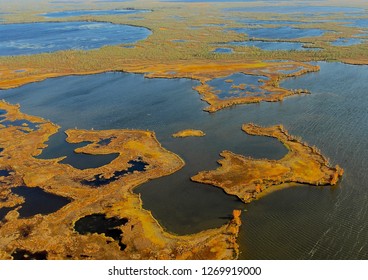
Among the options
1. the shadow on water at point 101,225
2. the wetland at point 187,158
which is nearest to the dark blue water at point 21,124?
the wetland at point 187,158

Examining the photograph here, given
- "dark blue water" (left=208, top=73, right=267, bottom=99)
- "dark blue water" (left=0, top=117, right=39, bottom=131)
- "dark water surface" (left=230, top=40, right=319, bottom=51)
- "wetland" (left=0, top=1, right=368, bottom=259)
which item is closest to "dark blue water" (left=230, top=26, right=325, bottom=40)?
"dark water surface" (left=230, top=40, right=319, bottom=51)

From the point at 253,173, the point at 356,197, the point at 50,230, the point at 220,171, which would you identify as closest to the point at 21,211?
the point at 50,230

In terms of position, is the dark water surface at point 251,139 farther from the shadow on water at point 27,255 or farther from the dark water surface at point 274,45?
the dark water surface at point 274,45

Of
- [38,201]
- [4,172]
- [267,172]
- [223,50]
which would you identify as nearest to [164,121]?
[267,172]

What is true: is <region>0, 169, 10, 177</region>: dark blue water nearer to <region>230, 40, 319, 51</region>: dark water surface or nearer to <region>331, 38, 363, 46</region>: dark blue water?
<region>230, 40, 319, 51</region>: dark water surface

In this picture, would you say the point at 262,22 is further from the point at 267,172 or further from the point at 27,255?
the point at 27,255

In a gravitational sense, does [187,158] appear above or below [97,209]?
above
